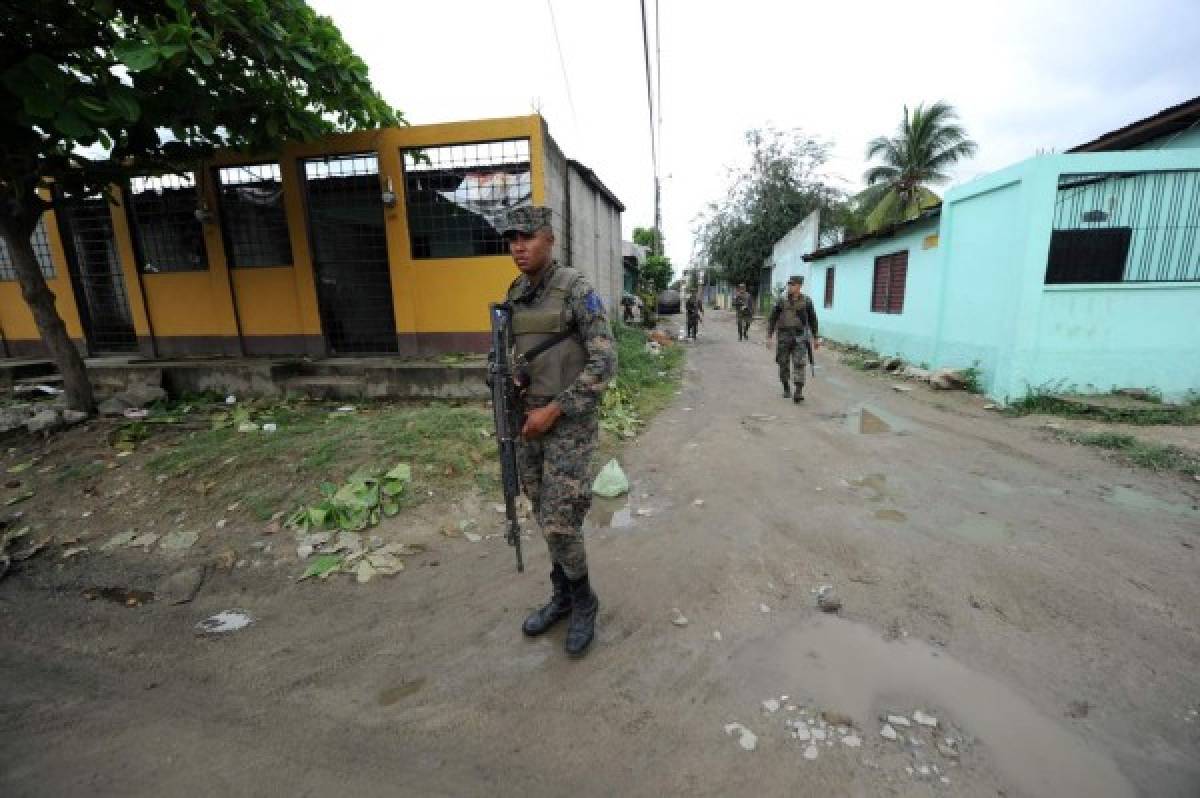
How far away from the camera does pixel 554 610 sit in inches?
108

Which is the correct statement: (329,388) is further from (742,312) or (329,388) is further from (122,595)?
(742,312)

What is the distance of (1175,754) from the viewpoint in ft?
6.16

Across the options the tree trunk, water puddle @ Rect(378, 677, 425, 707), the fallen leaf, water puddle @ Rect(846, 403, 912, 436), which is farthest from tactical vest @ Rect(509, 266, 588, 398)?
the tree trunk

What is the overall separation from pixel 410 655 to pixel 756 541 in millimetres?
2274

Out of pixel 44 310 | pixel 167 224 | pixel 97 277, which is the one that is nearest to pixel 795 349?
pixel 44 310

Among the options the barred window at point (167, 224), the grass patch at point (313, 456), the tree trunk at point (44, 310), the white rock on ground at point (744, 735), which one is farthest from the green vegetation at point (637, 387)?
the barred window at point (167, 224)

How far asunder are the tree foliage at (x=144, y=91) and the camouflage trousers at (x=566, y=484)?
3.97 meters

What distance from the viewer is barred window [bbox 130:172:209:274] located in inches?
308

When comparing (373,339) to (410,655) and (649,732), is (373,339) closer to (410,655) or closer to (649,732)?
(410,655)

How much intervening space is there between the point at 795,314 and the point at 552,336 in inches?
230

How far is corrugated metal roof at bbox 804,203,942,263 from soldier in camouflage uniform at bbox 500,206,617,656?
372 inches

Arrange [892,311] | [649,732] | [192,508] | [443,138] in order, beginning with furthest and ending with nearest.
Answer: [892,311], [443,138], [192,508], [649,732]

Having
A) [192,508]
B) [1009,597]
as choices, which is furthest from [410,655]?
[1009,597]

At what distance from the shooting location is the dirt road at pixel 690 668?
190 cm
